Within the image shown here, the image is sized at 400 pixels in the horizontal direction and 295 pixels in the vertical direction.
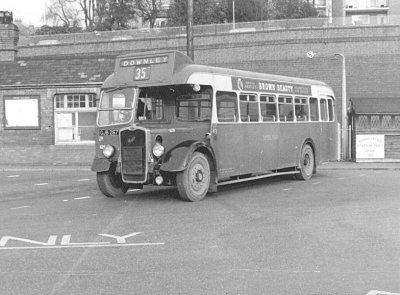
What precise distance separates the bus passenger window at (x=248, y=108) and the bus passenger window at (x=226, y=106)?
31 cm

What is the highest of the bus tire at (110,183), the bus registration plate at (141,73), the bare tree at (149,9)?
the bare tree at (149,9)

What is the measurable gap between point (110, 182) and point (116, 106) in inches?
68.0

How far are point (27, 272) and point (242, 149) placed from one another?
7.69m

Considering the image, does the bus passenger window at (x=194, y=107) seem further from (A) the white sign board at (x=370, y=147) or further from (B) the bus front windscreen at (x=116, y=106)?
(A) the white sign board at (x=370, y=147)

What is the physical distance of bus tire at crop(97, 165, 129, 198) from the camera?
482 inches

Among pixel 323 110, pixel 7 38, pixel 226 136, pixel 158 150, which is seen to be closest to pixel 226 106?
pixel 226 136

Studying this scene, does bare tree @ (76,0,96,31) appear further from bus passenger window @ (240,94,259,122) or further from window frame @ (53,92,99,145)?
bus passenger window @ (240,94,259,122)

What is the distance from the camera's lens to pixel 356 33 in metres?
34.9

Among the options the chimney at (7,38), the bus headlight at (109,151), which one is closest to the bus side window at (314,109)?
the bus headlight at (109,151)

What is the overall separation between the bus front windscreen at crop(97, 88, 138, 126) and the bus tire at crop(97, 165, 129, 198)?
1.05 m

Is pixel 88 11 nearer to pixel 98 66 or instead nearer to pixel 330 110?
pixel 98 66

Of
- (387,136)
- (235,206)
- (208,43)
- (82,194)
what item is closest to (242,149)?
(235,206)

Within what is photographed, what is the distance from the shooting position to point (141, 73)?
12.1 m

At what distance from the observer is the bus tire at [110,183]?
1224 cm
